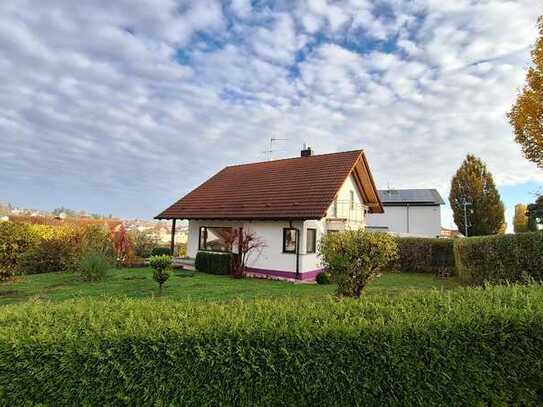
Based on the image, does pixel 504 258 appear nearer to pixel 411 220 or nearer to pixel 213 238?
pixel 213 238

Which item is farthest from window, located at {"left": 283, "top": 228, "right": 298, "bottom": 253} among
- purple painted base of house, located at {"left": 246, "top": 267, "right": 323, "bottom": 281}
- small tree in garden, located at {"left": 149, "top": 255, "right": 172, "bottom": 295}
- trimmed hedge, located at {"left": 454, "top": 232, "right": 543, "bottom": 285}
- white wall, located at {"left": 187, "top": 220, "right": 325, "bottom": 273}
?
trimmed hedge, located at {"left": 454, "top": 232, "right": 543, "bottom": 285}

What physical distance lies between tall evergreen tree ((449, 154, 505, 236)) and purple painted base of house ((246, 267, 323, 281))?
28870mm

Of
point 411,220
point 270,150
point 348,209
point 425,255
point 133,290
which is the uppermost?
point 270,150

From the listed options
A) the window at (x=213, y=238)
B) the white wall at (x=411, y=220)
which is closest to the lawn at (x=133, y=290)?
the window at (x=213, y=238)

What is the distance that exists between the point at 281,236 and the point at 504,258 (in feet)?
30.3

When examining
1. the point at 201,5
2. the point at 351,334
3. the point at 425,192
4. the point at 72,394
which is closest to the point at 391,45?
the point at 201,5

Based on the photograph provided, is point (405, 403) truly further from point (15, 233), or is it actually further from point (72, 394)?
point (15, 233)

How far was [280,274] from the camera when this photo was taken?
15.2 m

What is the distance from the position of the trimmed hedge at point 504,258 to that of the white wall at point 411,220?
28.4 metres

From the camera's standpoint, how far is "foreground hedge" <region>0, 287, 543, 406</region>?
9.43 feet

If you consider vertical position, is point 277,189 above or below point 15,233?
above

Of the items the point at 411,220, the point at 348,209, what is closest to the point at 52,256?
the point at 348,209

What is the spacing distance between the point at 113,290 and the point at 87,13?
829 cm

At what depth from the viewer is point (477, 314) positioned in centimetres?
326
